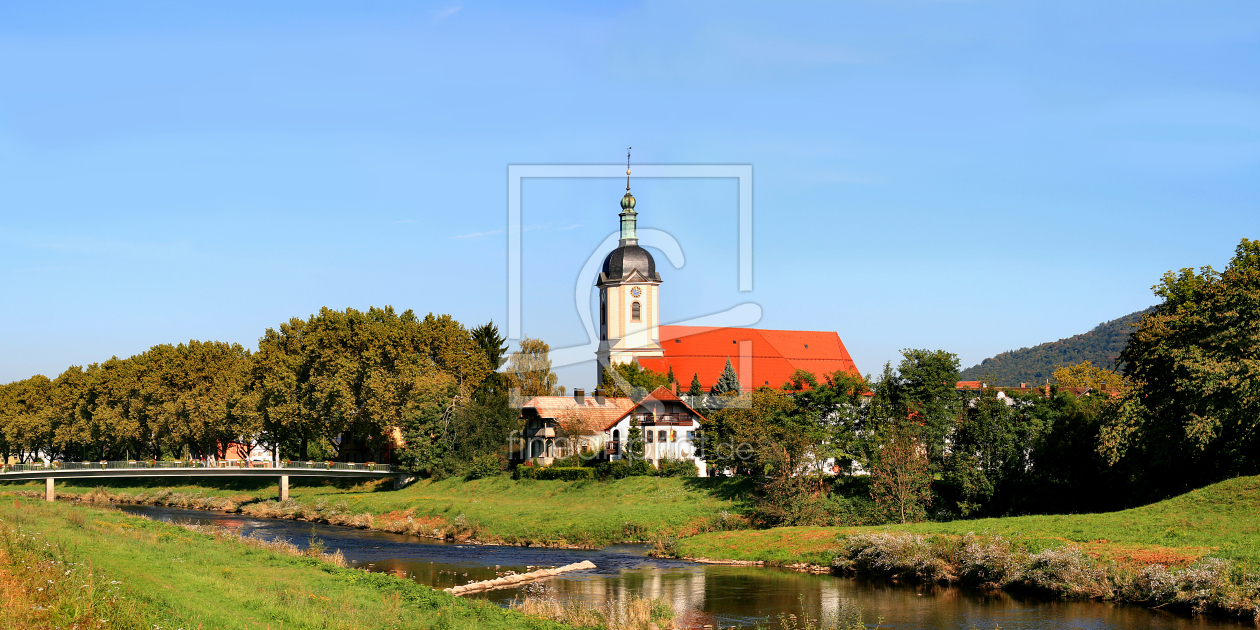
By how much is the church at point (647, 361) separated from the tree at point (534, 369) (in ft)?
18.0

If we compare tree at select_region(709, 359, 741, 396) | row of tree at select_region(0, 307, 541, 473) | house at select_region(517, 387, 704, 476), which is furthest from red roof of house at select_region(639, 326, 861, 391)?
house at select_region(517, 387, 704, 476)

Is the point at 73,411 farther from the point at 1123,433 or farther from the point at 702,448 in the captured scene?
the point at 1123,433

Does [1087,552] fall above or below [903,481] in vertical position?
below

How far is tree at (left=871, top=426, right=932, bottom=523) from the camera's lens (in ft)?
147

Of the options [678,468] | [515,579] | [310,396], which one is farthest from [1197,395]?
[310,396]

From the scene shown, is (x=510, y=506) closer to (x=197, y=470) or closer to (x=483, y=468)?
(x=483, y=468)

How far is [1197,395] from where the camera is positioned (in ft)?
125

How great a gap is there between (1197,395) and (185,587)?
3473cm

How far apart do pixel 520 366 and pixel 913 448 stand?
5858cm

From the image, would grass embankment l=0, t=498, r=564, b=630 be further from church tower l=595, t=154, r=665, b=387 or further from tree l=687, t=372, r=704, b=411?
church tower l=595, t=154, r=665, b=387

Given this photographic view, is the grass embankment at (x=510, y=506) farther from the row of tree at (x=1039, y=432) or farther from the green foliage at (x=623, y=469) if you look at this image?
the row of tree at (x=1039, y=432)

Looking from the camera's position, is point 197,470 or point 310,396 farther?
point 310,396

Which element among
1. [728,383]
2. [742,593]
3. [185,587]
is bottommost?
[742,593]

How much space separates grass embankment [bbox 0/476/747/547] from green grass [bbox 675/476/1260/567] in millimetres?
6040
